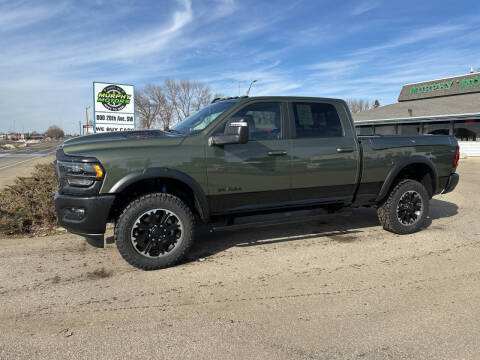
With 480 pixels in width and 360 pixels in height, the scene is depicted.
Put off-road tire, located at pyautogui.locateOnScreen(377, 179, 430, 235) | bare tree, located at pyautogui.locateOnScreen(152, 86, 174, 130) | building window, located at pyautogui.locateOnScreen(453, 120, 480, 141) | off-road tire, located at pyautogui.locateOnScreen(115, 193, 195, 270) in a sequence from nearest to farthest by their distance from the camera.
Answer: off-road tire, located at pyautogui.locateOnScreen(115, 193, 195, 270) → off-road tire, located at pyautogui.locateOnScreen(377, 179, 430, 235) → building window, located at pyautogui.locateOnScreen(453, 120, 480, 141) → bare tree, located at pyautogui.locateOnScreen(152, 86, 174, 130)

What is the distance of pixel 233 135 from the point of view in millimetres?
3801

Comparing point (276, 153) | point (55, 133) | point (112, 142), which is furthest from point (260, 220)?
point (55, 133)

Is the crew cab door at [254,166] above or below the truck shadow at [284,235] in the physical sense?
above

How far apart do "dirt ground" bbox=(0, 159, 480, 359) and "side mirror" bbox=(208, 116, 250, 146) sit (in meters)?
1.40

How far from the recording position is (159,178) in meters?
3.76

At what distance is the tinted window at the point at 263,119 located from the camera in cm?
420

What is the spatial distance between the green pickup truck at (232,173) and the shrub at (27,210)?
203 cm

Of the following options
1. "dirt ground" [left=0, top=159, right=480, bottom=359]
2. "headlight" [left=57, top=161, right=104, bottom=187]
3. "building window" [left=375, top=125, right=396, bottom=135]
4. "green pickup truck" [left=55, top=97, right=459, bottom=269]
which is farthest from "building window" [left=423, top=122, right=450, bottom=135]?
"headlight" [left=57, top=161, right=104, bottom=187]

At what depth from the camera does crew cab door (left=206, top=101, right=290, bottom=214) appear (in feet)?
13.0

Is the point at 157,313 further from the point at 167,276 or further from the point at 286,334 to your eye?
the point at 286,334

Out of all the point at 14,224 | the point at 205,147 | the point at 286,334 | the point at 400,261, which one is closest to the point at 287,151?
the point at 205,147

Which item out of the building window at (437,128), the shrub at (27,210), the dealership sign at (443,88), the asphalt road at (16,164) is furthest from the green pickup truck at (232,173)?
the dealership sign at (443,88)

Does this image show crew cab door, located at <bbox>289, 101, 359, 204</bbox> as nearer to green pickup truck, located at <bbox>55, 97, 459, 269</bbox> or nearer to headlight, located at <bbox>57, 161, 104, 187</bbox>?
green pickup truck, located at <bbox>55, 97, 459, 269</bbox>

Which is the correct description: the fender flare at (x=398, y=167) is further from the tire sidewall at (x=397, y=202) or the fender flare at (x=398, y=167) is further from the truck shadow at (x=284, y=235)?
the truck shadow at (x=284, y=235)
